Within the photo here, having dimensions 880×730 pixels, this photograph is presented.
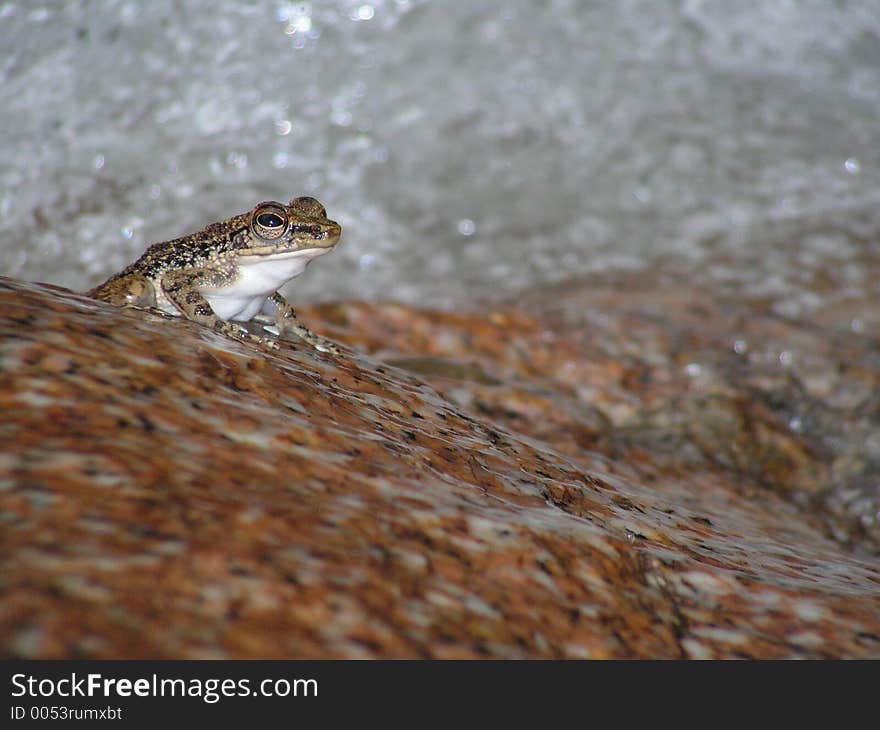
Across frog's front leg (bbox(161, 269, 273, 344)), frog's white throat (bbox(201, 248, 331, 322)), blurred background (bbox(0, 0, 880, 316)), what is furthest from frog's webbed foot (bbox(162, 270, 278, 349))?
blurred background (bbox(0, 0, 880, 316))

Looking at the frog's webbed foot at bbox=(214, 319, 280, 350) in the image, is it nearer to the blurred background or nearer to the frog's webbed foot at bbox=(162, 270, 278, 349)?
the frog's webbed foot at bbox=(162, 270, 278, 349)

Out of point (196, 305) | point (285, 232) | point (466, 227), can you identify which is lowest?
point (466, 227)

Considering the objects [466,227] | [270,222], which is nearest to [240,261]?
[270,222]

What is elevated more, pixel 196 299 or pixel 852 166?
pixel 852 166

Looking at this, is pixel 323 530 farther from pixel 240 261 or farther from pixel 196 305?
pixel 240 261

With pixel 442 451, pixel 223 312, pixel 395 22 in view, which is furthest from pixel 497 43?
pixel 442 451

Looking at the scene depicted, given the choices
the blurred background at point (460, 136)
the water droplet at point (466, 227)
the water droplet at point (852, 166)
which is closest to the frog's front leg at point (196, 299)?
the blurred background at point (460, 136)

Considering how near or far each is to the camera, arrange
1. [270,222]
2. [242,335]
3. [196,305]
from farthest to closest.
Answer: [270,222], [196,305], [242,335]
